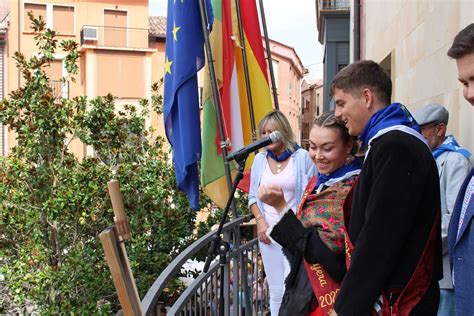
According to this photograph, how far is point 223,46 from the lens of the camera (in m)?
5.58

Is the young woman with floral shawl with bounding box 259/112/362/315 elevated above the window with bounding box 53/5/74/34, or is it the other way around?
the window with bounding box 53/5/74/34

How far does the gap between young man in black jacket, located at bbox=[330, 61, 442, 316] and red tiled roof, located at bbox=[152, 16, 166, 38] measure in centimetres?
3428

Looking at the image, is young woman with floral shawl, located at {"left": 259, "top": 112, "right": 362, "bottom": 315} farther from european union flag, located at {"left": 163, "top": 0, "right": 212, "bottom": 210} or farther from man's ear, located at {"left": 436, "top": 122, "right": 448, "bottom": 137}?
european union flag, located at {"left": 163, "top": 0, "right": 212, "bottom": 210}

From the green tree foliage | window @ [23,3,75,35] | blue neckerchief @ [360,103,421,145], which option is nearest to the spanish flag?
blue neckerchief @ [360,103,421,145]

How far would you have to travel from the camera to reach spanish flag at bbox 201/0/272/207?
17.2ft

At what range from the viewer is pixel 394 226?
210 centimetres

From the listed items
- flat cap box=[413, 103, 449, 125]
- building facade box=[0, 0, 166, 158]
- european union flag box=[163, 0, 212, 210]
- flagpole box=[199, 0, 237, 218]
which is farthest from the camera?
building facade box=[0, 0, 166, 158]

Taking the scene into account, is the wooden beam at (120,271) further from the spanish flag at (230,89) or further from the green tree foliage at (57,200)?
the green tree foliage at (57,200)

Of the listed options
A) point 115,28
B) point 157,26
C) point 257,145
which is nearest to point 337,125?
point 257,145

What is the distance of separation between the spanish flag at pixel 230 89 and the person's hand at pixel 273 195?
8.39ft

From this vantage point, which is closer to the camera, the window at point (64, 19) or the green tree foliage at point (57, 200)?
the green tree foliage at point (57, 200)

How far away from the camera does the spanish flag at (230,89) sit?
5.23 meters

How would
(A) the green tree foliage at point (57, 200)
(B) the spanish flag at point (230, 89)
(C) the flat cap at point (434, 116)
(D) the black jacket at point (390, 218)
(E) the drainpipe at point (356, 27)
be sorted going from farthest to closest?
(E) the drainpipe at point (356, 27) → (A) the green tree foliage at point (57, 200) → (B) the spanish flag at point (230, 89) → (C) the flat cap at point (434, 116) → (D) the black jacket at point (390, 218)

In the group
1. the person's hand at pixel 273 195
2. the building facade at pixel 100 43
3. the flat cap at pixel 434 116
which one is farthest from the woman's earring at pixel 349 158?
the building facade at pixel 100 43
